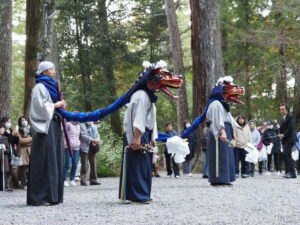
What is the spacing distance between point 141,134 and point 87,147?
6.32 metres

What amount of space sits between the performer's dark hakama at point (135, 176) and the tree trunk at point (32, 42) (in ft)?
29.0

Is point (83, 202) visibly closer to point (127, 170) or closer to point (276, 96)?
point (127, 170)

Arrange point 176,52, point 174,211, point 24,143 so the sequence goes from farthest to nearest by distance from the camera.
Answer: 1. point 176,52
2. point 24,143
3. point 174,211

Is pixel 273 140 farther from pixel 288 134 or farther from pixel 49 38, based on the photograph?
pixel 49 38

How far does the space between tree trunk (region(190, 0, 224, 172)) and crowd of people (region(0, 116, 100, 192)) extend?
5.17m

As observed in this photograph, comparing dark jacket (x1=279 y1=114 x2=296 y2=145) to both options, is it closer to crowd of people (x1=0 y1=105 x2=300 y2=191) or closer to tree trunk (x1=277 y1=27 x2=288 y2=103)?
crowd of people (x1=0 y1=105 x2=300 y2=191)

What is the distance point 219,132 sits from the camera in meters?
12.3

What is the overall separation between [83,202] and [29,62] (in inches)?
353

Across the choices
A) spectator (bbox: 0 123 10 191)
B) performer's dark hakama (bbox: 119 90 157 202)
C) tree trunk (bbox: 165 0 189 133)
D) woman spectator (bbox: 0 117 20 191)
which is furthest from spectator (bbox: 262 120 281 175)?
performer's dark hakama (bbox: 119 90 157 202)

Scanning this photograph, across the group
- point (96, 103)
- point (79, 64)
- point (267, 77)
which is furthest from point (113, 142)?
point (267, 77)

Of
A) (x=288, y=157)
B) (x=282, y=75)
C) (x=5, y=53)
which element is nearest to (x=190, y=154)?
(x=288, y=157)

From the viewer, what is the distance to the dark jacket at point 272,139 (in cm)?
Result: 1978

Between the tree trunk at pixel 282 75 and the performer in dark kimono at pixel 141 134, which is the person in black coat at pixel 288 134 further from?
the performer in dark kimono at pixel 141 134

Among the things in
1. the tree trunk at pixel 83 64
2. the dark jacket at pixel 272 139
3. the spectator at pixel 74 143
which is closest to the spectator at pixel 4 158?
the spectator at pixel 74 143
